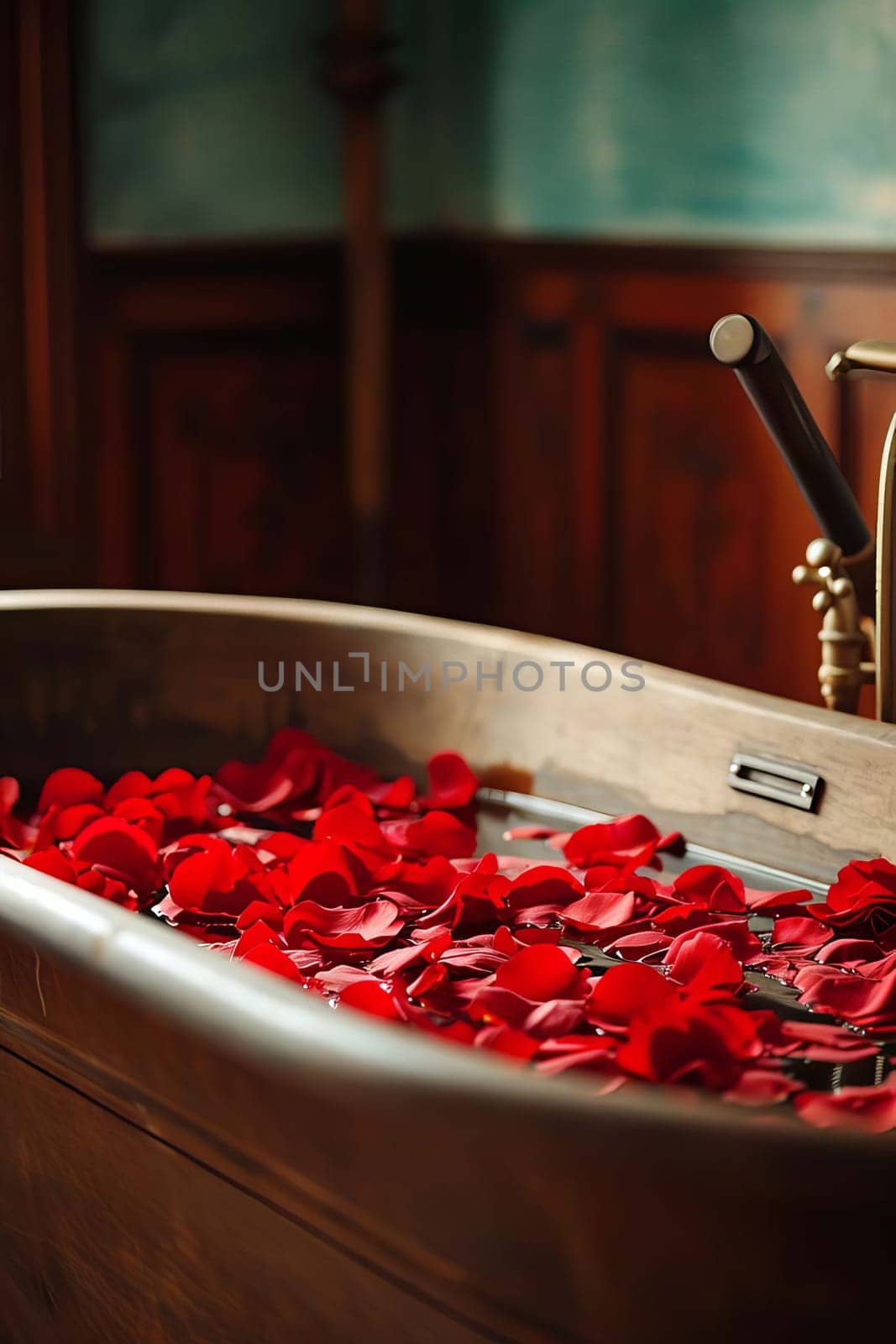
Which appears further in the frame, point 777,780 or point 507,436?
point 507,436

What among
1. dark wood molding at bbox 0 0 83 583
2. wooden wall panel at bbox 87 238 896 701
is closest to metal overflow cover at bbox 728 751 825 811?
wooden wall panel at bbox 87 238 896 701

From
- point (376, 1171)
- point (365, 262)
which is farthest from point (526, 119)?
point (376, 1171)

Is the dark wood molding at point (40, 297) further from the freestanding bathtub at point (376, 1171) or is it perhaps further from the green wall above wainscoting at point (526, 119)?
the freestanding bathtub at point (376, 1171)

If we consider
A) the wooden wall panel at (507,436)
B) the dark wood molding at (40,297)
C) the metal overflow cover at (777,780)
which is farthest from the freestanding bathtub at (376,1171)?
the dark wood molding at (40,297)

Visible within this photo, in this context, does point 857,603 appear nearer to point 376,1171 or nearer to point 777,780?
point 777,780

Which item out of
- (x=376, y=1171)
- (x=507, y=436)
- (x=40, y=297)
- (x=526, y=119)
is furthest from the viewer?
(x=507, y=436)

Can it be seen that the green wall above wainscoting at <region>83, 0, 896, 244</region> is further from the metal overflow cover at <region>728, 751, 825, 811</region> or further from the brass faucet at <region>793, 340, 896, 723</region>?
the metal overflow cover at <region>728, 751, 825, 811</region>

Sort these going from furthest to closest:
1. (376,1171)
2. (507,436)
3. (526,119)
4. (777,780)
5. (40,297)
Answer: (507,436) → (526,119) → (40,297) → (777,780) → (376,1171)

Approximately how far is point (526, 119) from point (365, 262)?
13.7 inches

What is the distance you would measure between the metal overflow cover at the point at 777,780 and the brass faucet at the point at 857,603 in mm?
77

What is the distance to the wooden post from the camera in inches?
97.5

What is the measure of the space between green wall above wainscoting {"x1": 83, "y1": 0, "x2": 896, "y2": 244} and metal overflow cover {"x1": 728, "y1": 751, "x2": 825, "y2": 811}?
1107 mm

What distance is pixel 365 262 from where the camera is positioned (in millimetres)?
2521

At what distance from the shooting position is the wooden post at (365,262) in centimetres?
248
